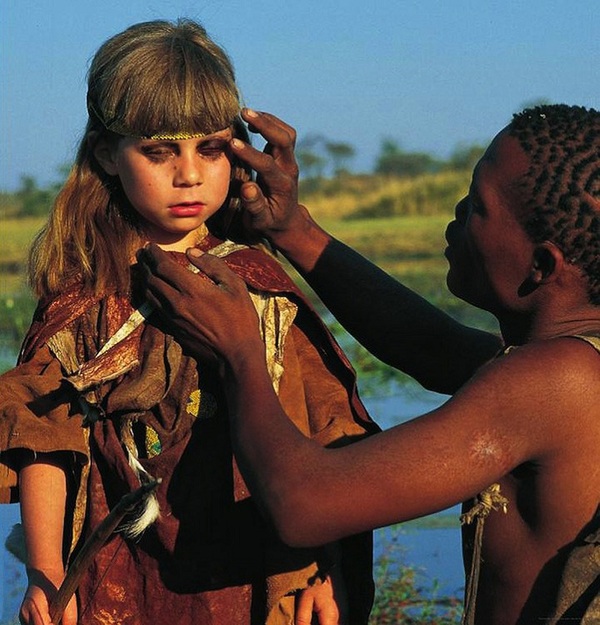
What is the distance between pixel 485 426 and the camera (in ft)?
9.29

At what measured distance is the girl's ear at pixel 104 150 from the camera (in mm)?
3555

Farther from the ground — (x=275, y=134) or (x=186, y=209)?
(x=275, y=134)

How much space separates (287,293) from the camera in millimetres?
3520

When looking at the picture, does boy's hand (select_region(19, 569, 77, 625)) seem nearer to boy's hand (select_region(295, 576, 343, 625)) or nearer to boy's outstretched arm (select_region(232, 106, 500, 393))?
boy's hand (select_region(295, 576, 343, 625))

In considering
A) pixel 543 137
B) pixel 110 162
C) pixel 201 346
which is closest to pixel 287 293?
pixel 201 346

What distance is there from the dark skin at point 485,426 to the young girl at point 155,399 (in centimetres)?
13

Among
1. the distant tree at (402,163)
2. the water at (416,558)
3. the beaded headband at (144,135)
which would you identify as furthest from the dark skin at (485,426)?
the distant tree at (402,163)

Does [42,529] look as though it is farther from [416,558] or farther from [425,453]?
[416,558]

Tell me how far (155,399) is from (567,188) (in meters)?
1.08

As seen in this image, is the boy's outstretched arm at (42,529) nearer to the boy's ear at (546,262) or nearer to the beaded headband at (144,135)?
the beaded headband at (144,135)

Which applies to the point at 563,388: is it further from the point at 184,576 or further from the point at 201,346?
the point at 184,576

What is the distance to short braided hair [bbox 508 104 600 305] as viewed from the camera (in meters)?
2.97

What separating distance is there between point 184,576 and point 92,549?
44 cm

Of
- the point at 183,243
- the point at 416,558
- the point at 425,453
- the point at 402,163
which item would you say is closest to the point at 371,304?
the point at 183,243
